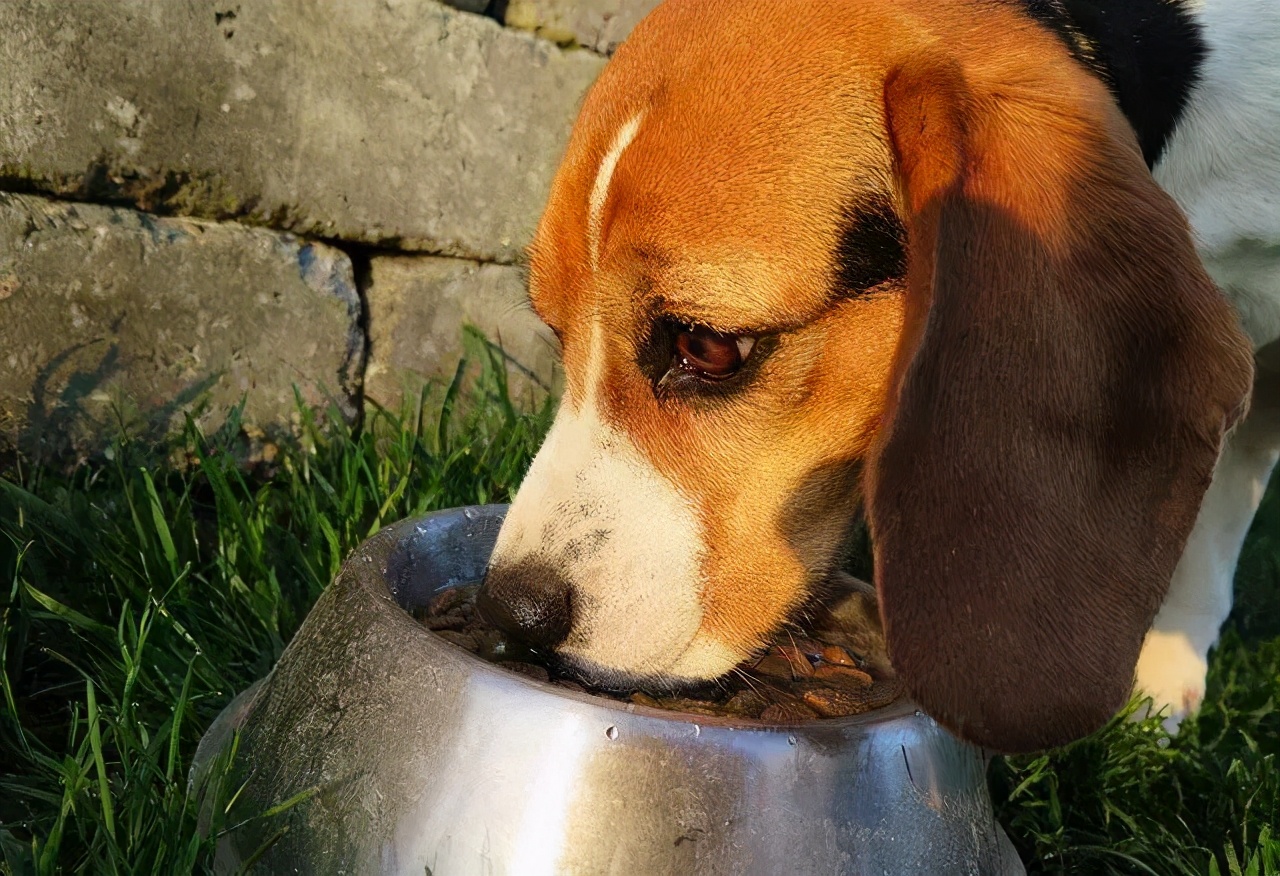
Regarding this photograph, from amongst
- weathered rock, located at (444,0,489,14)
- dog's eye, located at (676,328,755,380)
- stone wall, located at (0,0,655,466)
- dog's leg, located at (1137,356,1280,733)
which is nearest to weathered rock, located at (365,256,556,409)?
stone wall, located at (0,0,655,466)

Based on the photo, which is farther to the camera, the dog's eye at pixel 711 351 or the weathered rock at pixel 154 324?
the weathered rock at pixel 154 324

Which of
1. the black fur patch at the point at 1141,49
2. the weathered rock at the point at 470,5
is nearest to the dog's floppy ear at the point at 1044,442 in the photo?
the black fur patch at the point at 1141,49

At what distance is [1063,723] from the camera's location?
4.78ft

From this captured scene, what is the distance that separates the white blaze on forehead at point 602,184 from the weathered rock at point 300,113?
5.22ft

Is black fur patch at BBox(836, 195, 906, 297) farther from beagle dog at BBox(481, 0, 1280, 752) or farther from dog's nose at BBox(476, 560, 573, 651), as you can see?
dog's nose at BBox(476, 560, 573, 651)

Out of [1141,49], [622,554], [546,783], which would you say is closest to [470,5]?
[1141,49]

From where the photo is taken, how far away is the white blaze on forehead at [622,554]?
169 centimetres

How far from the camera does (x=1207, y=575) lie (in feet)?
9.01

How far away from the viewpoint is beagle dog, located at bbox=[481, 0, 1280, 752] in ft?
4.86

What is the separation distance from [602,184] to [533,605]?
2.07 ft

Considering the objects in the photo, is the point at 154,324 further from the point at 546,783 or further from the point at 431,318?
the point at 546,783

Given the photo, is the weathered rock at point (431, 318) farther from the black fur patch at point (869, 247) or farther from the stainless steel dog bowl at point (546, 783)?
the stainless steel dog bowl at point (546, 783)

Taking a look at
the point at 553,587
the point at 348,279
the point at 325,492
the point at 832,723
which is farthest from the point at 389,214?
the point at 832,723

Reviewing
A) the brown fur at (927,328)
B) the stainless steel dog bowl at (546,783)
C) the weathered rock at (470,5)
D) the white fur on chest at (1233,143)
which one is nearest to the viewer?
the stainless steel dog bowl at (546,783)
